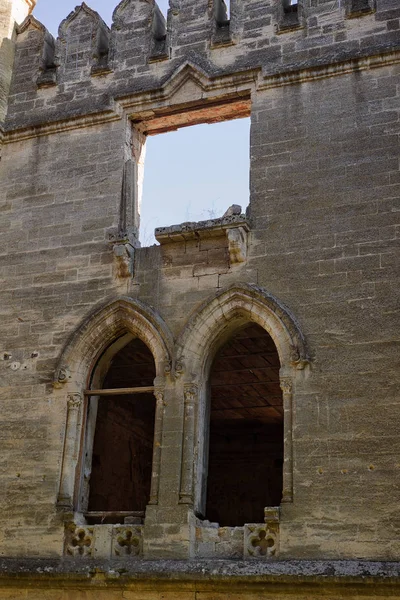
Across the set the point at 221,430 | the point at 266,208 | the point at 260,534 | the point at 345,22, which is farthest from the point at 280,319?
the point at 221,430

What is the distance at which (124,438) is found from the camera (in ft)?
44.8

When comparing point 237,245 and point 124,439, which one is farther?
point 124,439

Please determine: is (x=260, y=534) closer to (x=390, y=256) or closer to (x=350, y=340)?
(x=350, y=340)

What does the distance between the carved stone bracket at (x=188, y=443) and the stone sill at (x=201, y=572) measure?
0.69 m

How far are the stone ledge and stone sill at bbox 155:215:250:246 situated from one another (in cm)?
351

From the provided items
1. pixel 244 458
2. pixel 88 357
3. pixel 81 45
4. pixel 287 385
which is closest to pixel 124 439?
pixel 244 458

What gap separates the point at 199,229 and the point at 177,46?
2734 millimetres

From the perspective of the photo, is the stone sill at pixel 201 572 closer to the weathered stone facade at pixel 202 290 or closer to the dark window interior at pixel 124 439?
the weathered stone facade at pixel 202 290

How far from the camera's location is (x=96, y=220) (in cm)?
1023

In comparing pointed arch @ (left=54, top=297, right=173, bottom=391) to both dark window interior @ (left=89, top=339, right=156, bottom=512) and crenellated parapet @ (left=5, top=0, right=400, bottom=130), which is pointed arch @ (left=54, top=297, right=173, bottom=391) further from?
crenellated parapet @ (left=5, top=0, right=400, bottom=130)

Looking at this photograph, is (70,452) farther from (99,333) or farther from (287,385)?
(287,385)

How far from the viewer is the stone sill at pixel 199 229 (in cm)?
934

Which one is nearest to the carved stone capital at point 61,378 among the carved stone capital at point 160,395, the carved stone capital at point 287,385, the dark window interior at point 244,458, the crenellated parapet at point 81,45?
the carved stone capital at point 160,395

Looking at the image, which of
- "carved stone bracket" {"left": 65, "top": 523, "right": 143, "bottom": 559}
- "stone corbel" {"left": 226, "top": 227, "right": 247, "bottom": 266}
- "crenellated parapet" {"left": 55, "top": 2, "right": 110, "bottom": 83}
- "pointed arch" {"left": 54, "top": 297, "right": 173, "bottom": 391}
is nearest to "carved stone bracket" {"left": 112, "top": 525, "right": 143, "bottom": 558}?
"carved stone bracket" {"left": 65, "top": 523, "right": 143, "bottom": 559}
